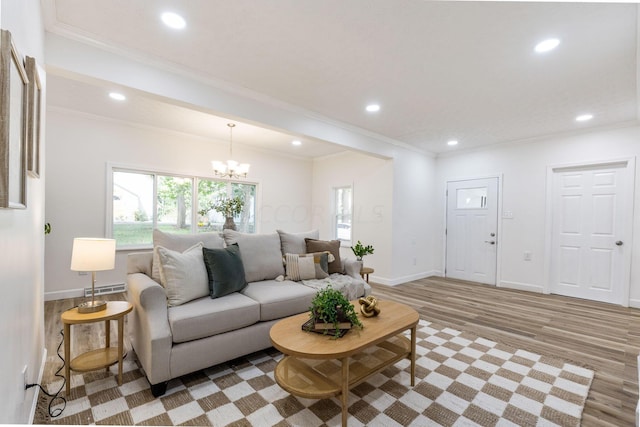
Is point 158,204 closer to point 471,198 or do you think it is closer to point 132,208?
point 132,208

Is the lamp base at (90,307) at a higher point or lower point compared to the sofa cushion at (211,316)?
higher

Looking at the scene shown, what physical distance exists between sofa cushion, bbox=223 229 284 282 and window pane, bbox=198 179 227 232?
2317 mm

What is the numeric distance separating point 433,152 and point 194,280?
199 inches

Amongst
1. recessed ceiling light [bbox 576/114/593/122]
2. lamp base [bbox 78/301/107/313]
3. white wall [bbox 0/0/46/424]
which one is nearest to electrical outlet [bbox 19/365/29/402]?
white wall [bbox 0/0/46/424]

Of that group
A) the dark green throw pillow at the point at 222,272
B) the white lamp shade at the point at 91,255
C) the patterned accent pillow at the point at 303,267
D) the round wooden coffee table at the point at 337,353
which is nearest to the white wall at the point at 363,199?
the patterned accent pillow at the point at 303,267

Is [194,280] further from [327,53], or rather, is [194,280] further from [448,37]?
[448,37]

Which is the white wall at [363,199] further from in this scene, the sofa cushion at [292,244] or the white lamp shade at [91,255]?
the white lamp shade at [91,255]

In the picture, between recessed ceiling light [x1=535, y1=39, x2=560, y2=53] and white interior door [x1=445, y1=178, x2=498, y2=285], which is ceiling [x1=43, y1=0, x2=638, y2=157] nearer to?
recessed ceiling light [x1=535, y1=39, x2=560, y2=53]

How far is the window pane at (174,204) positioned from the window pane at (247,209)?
38.4 inches

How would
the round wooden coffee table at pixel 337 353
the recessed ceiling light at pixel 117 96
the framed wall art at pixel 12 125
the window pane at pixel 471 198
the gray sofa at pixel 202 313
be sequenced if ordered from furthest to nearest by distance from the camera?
the window pane at pixel 471 198 < the recessed ceiling light at pixel 117 96 < the gray sofa at pixel 202 313 < the round wooden coffee table at pixel 337 353 < the framed wall art at pixel 12 125

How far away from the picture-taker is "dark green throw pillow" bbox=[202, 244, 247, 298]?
96.7 inches

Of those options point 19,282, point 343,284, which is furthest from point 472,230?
point 19,282

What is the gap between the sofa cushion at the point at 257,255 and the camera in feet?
9.79

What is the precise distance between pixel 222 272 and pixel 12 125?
1.72m
